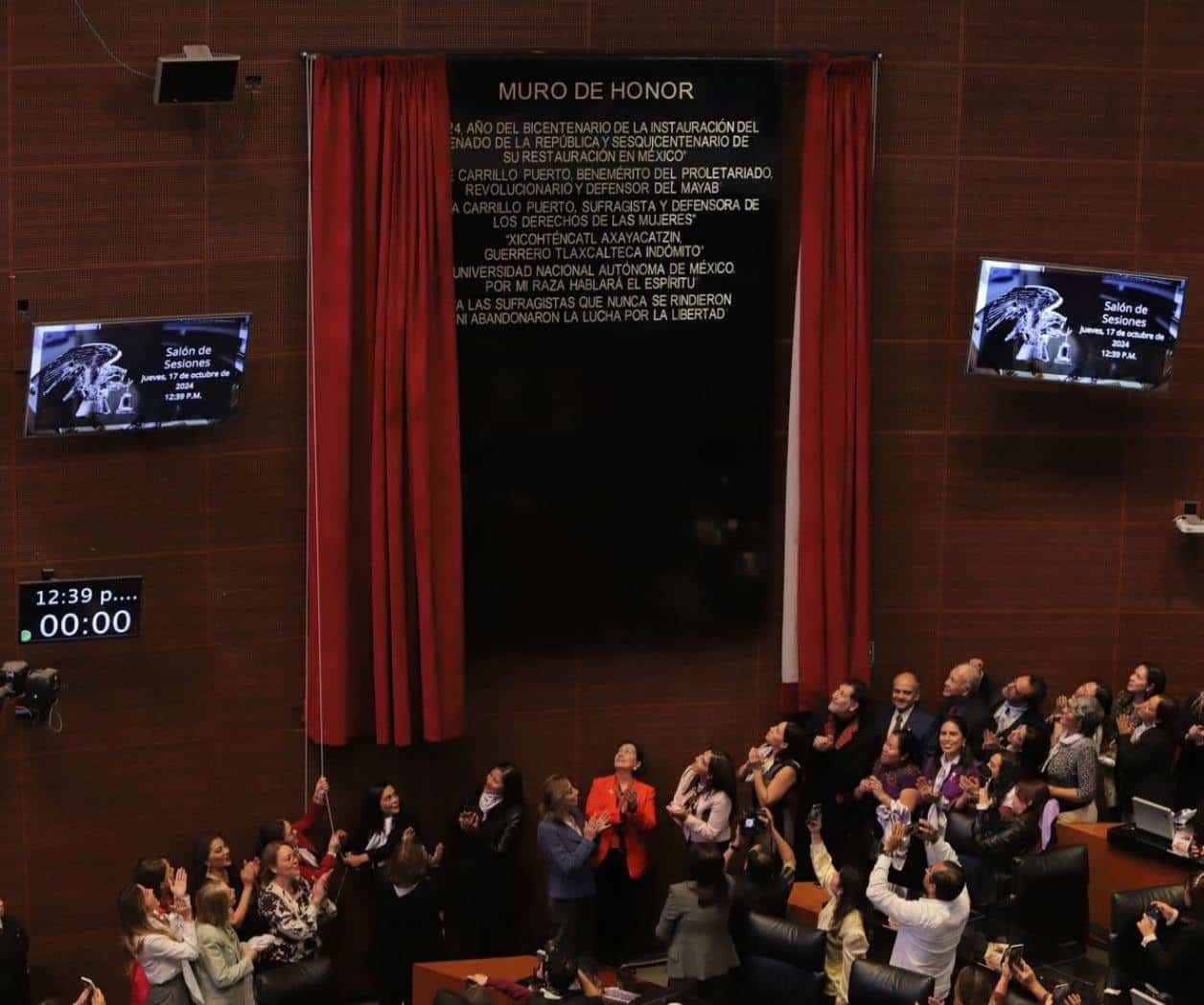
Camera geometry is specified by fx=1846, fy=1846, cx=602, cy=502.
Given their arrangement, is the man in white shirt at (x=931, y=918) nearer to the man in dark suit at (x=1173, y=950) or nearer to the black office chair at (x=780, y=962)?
the black office chair at (x=780, y=962)

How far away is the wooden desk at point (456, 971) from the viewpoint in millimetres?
9719

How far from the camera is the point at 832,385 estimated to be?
451 inches

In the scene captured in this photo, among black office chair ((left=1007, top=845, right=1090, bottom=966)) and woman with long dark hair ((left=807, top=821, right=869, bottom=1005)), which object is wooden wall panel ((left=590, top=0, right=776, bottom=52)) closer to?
woman with long dark hair ((left=807, top=821, right=869, bottom=1005))

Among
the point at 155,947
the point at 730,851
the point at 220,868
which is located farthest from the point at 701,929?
the point at 220,868

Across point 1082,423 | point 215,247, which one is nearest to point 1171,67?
point 1082,423

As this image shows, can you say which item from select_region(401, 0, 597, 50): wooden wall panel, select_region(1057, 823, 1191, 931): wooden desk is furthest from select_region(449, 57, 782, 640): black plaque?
select_region(1057, 823, 1191, 931): wooden desk

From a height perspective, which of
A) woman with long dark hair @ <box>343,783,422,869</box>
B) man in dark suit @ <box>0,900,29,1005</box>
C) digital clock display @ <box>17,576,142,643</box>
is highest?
digital clock display @ <box>17,576,142,643</box>

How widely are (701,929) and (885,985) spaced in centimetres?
104

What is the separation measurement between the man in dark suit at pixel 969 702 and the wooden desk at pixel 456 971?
298 cm

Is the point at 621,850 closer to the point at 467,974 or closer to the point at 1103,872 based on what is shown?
the point at 467,974

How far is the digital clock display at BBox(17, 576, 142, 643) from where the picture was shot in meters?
10.3

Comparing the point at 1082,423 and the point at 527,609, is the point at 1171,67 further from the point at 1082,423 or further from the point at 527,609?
the point at 527,609

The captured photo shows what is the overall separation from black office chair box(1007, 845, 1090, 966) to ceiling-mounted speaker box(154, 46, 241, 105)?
6067mm

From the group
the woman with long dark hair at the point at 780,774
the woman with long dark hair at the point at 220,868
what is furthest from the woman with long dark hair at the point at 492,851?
the woman with long dark hair at the point at 780,774
